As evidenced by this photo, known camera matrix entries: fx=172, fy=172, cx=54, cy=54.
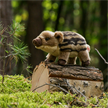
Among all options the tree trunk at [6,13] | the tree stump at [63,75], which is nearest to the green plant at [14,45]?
the tree stump at [63,75]

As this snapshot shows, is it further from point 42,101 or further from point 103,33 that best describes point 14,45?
point 103,33

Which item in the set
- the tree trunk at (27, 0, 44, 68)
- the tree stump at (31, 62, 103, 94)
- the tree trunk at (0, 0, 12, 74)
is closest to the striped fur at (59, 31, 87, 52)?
the tree stump at (31, 62, 103, 94)

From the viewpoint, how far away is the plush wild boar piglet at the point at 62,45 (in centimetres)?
239

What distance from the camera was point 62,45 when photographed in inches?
96.2

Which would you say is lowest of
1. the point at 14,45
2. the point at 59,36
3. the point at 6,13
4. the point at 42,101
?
the point at 42,101

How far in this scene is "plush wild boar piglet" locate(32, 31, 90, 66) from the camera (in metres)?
2.39

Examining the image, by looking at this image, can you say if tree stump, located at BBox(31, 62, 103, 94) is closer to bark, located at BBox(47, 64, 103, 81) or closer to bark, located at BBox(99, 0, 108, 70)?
bark, located at BBox(47, 64, 103, 81)

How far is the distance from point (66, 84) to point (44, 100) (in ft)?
1.72

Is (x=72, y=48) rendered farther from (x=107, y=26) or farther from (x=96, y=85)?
(x=107, y=26)

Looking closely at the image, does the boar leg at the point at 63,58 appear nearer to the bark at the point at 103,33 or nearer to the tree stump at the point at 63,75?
the tree stump at the point at 63,75

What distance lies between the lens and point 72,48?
8.09ft

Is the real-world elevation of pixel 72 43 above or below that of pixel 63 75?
above


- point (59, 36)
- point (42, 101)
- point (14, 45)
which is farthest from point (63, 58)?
point (42, 101)

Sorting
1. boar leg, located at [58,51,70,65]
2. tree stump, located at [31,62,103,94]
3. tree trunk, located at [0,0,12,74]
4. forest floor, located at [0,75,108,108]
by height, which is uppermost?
tree trunk, located at [0,0,12,74]
